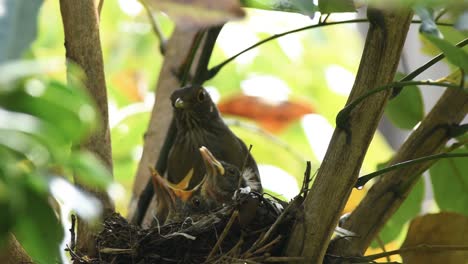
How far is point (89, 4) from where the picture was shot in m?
1.57

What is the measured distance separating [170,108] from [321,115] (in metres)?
1.09

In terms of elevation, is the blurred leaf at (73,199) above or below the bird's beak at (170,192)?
below

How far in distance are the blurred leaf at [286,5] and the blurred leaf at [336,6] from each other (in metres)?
0.09

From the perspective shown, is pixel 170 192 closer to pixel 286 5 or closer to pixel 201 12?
pixel 286 5

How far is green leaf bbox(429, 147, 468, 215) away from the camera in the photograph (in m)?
1.69

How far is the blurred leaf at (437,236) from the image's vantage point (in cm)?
151

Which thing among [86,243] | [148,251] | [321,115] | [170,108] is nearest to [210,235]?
[148,251]

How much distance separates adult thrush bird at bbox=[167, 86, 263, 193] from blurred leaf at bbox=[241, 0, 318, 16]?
Result: 88 cm

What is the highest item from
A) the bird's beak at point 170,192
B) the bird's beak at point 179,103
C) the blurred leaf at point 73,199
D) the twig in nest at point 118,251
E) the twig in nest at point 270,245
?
the bird's beak at point 179,103

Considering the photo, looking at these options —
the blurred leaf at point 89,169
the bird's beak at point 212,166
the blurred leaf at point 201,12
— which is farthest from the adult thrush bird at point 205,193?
the blurred leaf at point 89,169

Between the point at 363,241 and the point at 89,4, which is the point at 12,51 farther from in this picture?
the point at 363,241

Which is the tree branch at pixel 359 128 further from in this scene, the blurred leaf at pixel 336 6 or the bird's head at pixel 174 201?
the bird's head at pixel 174 201

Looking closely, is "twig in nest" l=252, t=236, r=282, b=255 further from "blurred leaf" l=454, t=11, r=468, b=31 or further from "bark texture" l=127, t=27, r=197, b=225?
"bark texture" l=127, t=27, r=197, b=225

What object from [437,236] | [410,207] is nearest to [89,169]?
[437,236]
